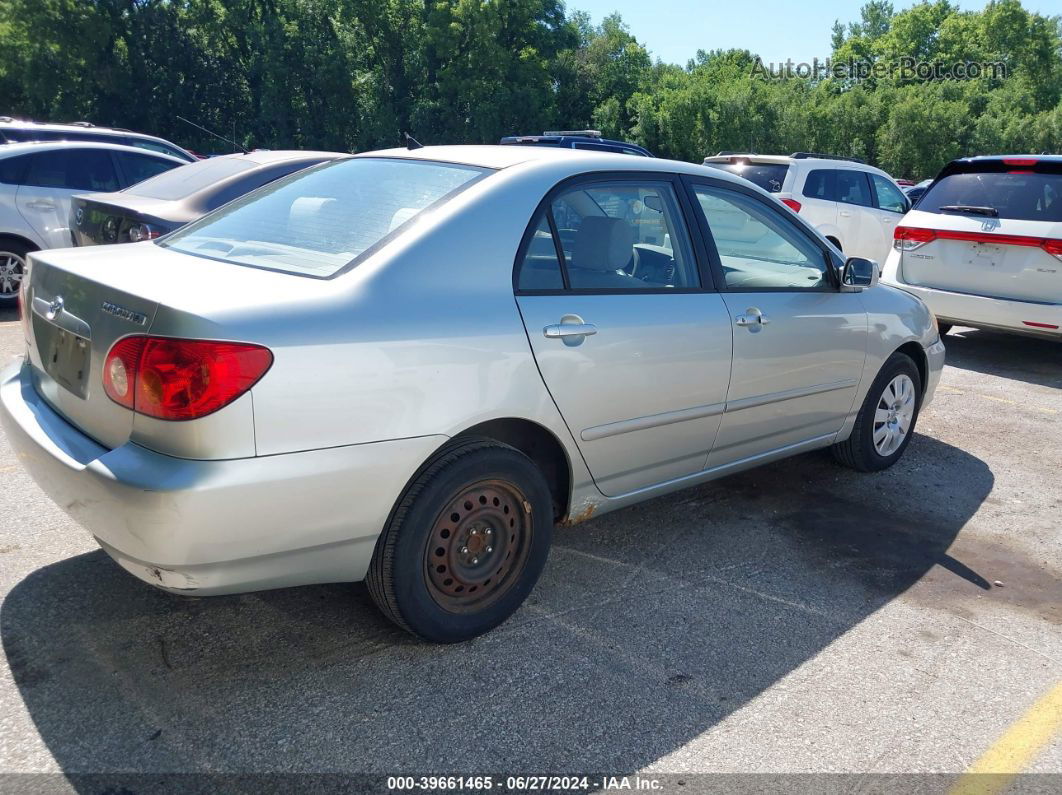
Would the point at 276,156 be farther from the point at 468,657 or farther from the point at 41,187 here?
the point at 468,657

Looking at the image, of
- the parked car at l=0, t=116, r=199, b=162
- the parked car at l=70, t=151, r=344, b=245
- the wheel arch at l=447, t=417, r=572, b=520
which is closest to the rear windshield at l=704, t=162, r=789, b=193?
the parked car at l=70, t=151, r=344, b=245

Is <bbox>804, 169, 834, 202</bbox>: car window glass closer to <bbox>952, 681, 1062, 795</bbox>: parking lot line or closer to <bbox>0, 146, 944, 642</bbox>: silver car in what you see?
<bbox>0, 146, 944, 642</bbox>: silver car

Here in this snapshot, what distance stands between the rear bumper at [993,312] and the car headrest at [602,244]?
4350 millimetres

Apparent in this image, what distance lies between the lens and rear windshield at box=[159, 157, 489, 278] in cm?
312

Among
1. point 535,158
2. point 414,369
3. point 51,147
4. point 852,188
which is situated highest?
point 535,158

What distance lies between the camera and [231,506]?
2547mm

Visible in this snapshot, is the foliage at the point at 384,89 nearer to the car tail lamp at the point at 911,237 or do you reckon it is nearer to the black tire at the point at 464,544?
the car tail lamp at the point at 911,237

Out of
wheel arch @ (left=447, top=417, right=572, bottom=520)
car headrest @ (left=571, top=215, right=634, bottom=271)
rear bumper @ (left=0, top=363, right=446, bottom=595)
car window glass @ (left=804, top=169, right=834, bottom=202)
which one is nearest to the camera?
rear bumper @ (left=0, top=363, right=446, bottom=595)

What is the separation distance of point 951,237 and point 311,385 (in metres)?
6.90

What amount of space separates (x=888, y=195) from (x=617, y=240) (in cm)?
1052

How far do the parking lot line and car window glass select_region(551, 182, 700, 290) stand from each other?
1982 millimetres

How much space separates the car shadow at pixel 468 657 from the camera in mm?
2643

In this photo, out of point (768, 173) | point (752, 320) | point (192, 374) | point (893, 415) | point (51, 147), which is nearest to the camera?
point (192, 374)

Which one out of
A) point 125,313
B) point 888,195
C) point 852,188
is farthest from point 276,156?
point 888,195
